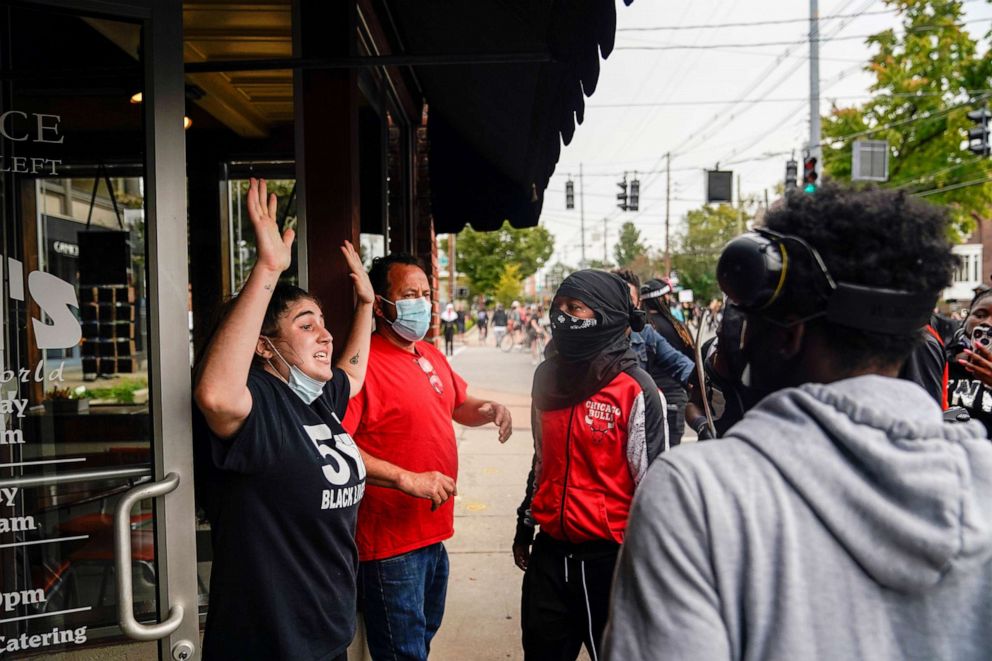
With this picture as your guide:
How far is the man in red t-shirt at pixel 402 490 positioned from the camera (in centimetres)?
270

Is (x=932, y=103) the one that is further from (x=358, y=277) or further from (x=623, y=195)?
(x=358, y=277)

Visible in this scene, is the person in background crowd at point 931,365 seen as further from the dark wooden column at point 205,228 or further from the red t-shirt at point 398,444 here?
the dark wooden column at point 205,228

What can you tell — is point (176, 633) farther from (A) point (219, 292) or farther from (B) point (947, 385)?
(A) point (219, 292)

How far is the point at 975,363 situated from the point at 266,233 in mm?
3099

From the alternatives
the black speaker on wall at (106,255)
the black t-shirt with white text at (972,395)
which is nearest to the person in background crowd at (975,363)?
the black t-shirt with white text at (972,395)

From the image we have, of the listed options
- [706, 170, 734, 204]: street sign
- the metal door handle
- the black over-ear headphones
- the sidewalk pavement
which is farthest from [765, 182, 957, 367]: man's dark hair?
[706, 170, 734, 204]: street sign

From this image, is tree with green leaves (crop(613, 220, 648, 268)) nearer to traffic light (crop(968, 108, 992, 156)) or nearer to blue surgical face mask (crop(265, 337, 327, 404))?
traffic light (crop(968, 108, 992, 156))

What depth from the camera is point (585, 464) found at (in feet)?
8.86

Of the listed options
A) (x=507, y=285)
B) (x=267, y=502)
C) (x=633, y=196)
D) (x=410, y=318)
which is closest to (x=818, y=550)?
(x=267, y=502)

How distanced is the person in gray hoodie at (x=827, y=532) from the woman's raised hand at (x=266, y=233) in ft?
4.43

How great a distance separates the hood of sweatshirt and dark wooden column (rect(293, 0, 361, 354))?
7.96ft

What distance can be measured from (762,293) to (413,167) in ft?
17.5

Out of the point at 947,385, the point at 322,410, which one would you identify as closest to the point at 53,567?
the point at 322,410

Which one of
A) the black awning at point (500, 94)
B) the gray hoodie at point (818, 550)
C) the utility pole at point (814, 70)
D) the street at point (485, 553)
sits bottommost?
the street at point (485, 553)
